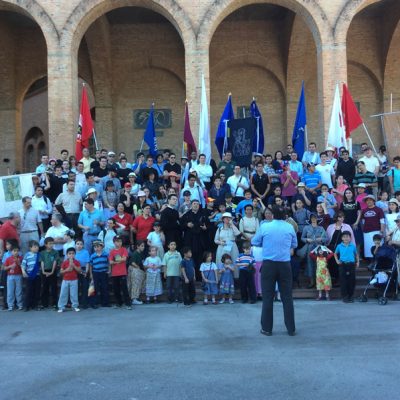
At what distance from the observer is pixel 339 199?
38.7 feet

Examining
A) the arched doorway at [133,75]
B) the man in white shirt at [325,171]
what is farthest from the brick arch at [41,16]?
the man in white shirt at [325,171]

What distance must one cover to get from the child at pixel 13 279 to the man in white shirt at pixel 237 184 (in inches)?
192

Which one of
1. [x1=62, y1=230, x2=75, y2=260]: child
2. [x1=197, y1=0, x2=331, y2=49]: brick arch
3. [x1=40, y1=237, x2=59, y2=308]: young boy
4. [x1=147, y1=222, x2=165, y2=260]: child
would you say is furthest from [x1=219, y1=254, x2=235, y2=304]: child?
[x1=197, y1=0, x2=331, y2=49]: brick arch

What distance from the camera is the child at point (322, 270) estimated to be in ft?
33.1

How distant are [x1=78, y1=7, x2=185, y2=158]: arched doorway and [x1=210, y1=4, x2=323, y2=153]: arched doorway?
5.54ft

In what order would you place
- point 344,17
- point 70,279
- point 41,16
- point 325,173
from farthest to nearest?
point 344,17 → point 41,16 → point 325,173 → point 70,279

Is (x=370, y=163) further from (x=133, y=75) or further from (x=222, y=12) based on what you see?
(x=133, y=75)

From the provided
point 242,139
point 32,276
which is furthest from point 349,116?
point 32,276

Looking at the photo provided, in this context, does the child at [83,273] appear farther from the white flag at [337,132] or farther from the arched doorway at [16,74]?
the arched doorway at [16,74]

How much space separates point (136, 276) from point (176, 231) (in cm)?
132

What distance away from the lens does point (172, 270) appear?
33.3 feet

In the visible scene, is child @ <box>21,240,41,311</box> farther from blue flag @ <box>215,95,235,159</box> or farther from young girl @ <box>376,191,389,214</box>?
young girl @ <box>376,191,389,214</box>

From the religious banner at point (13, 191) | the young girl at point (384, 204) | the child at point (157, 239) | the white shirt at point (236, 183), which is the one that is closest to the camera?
the child at point (157, 239)

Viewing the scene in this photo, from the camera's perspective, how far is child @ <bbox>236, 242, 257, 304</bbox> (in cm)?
997
